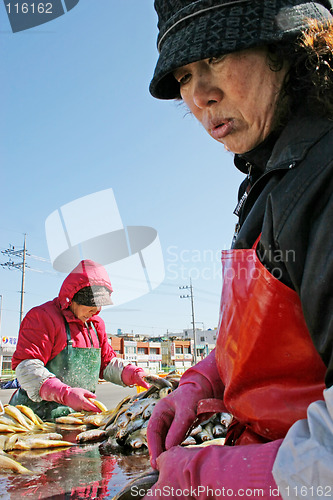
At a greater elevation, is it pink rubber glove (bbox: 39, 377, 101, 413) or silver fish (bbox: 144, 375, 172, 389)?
silver fish (bbox: 144, 375, 172, 389)

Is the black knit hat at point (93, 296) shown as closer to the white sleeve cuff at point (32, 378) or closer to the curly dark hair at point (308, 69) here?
the white sleeve cuff at point (32, 378)

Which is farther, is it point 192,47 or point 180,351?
point 180,351

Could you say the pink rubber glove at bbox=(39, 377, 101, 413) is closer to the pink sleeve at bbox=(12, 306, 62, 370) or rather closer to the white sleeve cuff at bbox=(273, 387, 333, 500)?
the pink sleeve at bbox=(12, 306, 62, 370)

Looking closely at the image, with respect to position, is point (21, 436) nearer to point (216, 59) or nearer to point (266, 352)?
point (266, 352)

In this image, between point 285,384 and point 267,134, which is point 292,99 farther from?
point 285,384

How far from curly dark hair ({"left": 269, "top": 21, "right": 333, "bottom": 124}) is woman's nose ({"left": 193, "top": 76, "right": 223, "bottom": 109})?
0.15 meters

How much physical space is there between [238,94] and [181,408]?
33.8 inches

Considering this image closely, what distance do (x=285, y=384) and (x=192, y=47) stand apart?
802mm

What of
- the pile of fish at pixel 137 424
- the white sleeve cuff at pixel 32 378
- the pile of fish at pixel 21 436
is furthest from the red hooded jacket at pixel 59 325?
the pile of fish at pixel 137 424

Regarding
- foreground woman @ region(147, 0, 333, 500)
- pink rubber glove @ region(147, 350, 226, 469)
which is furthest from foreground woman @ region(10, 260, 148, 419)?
foreground woman @ region(147, 0, 333, 500)

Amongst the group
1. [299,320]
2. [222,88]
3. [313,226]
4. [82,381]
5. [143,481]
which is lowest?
[82,381]

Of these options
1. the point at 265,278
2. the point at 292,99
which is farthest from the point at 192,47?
Result: the point at 265,278

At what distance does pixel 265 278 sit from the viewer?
2.56 feet

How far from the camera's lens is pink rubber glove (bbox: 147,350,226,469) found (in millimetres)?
1002
